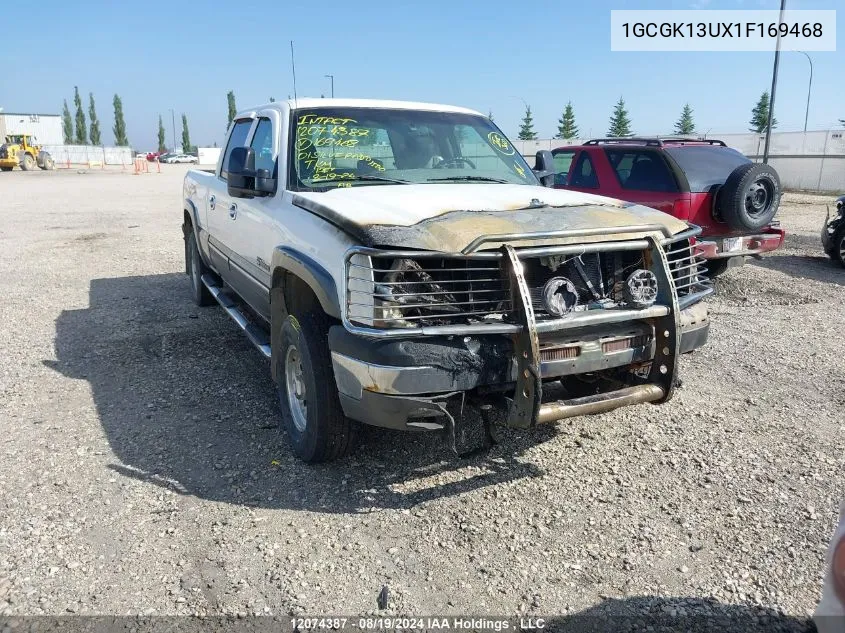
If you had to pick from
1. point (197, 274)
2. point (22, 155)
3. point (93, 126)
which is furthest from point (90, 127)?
point (197, 274)

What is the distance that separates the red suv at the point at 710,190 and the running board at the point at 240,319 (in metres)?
3.72

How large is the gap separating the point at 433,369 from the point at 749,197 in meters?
6.02

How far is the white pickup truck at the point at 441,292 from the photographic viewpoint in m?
3.05

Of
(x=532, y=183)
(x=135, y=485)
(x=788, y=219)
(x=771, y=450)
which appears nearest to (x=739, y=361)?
(x=771, y=450)

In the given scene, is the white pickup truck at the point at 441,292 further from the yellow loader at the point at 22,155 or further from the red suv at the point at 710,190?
the yellow loader at the point at 22,155

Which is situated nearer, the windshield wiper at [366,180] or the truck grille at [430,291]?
the truck grille at [430,291]

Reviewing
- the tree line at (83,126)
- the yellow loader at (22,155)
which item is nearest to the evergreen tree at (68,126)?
the tree line at (83,126)

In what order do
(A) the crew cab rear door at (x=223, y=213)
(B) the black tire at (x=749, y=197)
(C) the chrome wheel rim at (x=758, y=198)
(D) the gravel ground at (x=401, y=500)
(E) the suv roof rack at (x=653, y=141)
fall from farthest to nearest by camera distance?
(E) the suv roof rack at (x=653, y=141)
(C) the chrome wheel rim at (x=758, y=198)
(B) the black tire at (x=749, y=197)
(A) the crew cab rear door at (x=223, y=213)
(D) the gravel ground at (x=401, y=500)

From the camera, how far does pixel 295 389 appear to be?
4.02 m

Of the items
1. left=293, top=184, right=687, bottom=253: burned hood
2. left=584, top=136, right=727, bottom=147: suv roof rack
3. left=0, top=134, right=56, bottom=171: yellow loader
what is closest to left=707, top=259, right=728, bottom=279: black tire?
left=584, top=136, right=727, bottom=147: suv roof rack

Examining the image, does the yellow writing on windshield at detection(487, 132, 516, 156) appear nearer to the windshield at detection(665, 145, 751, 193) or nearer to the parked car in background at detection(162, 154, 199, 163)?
the windshield at detection(665, 145, 751, 193)

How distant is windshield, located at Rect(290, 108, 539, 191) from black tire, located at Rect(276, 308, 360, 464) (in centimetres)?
98

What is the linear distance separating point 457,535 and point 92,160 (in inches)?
3008

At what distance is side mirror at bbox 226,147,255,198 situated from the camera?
421 cm
